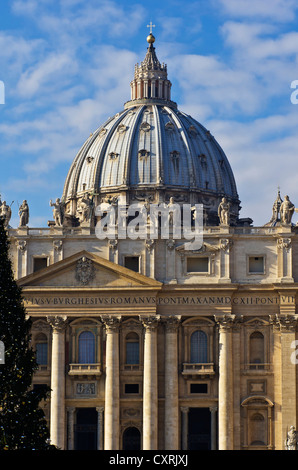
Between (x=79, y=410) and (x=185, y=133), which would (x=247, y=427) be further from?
(x=185, y=133)

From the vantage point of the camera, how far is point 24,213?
279 feet

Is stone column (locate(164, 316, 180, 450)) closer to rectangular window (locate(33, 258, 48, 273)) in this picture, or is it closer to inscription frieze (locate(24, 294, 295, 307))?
inscription frieze (locate(24, 294, 295, 307))

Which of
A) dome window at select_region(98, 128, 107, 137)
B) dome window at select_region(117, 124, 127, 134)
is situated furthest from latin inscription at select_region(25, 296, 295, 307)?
dome window at select_region(98, 128, 107, 137)

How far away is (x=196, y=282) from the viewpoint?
3295 inches

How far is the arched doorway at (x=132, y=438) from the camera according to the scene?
274 feet

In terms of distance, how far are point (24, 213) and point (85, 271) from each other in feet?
20.4

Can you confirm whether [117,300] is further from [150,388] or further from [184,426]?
[184,426]

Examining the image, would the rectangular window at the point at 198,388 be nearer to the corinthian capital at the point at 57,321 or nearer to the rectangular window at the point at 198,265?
the rectangular window at the point at 198,265

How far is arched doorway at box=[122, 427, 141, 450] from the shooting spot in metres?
83.4

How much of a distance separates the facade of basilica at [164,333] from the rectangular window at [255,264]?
0.07 m

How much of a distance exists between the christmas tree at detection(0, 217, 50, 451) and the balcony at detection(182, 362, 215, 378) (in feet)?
103
